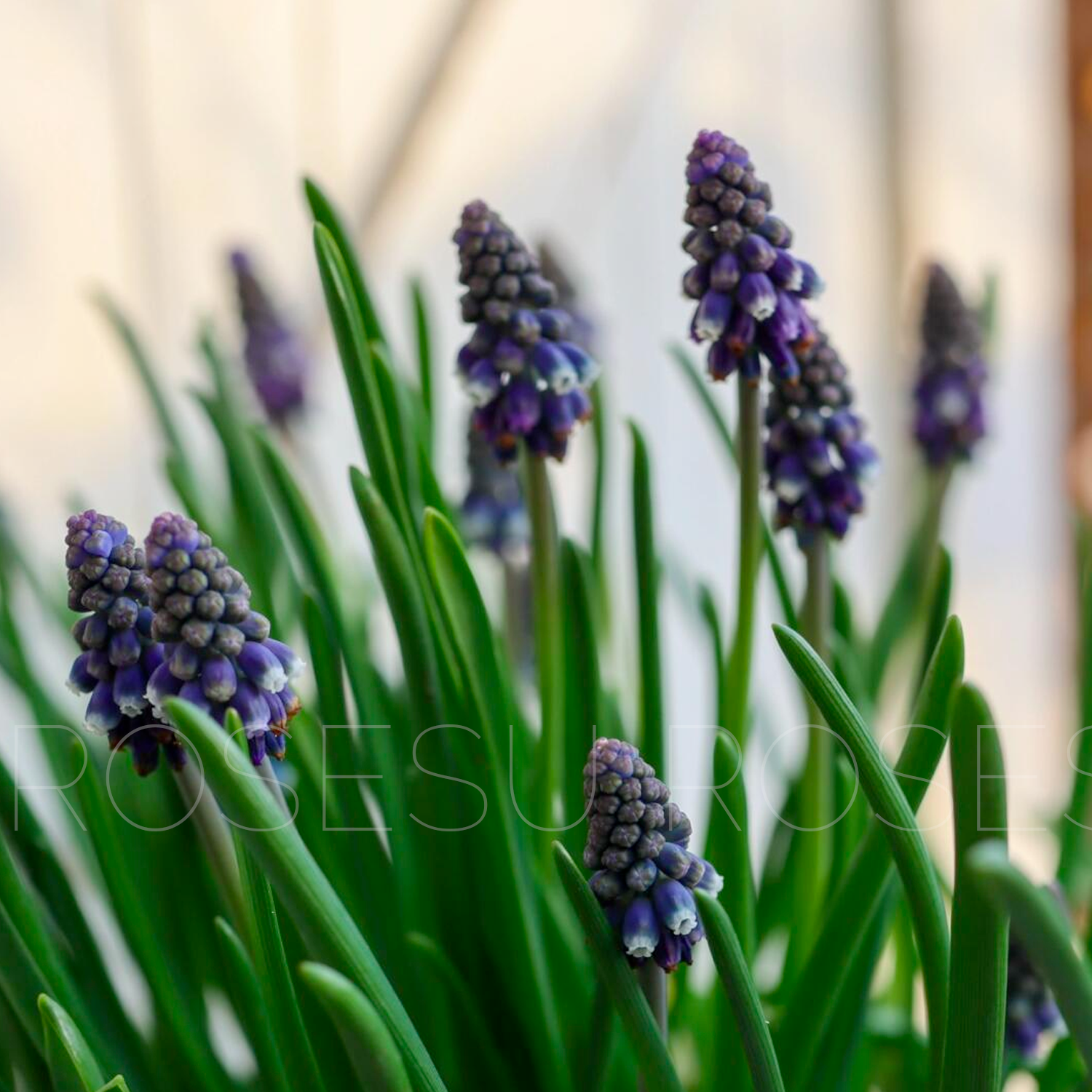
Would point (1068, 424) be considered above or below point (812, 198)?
below

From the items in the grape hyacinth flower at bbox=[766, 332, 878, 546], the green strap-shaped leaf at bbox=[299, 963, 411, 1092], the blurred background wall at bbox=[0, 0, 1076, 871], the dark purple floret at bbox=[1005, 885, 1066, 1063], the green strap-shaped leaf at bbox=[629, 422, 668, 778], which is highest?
the blurred background wall at bbox=[0, 0, 1076, 871]

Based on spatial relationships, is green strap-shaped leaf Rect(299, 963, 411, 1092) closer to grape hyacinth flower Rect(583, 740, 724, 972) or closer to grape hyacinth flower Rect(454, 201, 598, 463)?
grape hyacinth flower Rect(583, 740, 724, 972)

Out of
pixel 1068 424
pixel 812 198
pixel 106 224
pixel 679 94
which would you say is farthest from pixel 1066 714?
pixel 106 224

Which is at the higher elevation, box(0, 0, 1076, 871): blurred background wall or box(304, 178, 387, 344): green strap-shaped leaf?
box(0, 0, 1076, 871): blurred background wall

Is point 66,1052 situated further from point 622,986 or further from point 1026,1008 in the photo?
point 1026,1008

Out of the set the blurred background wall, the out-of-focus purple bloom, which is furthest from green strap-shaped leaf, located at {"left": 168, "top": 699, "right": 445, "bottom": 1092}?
the blurred background wall

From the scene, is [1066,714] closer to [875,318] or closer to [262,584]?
[875,318]

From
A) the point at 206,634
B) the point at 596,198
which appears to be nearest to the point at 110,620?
the point at 206,634
